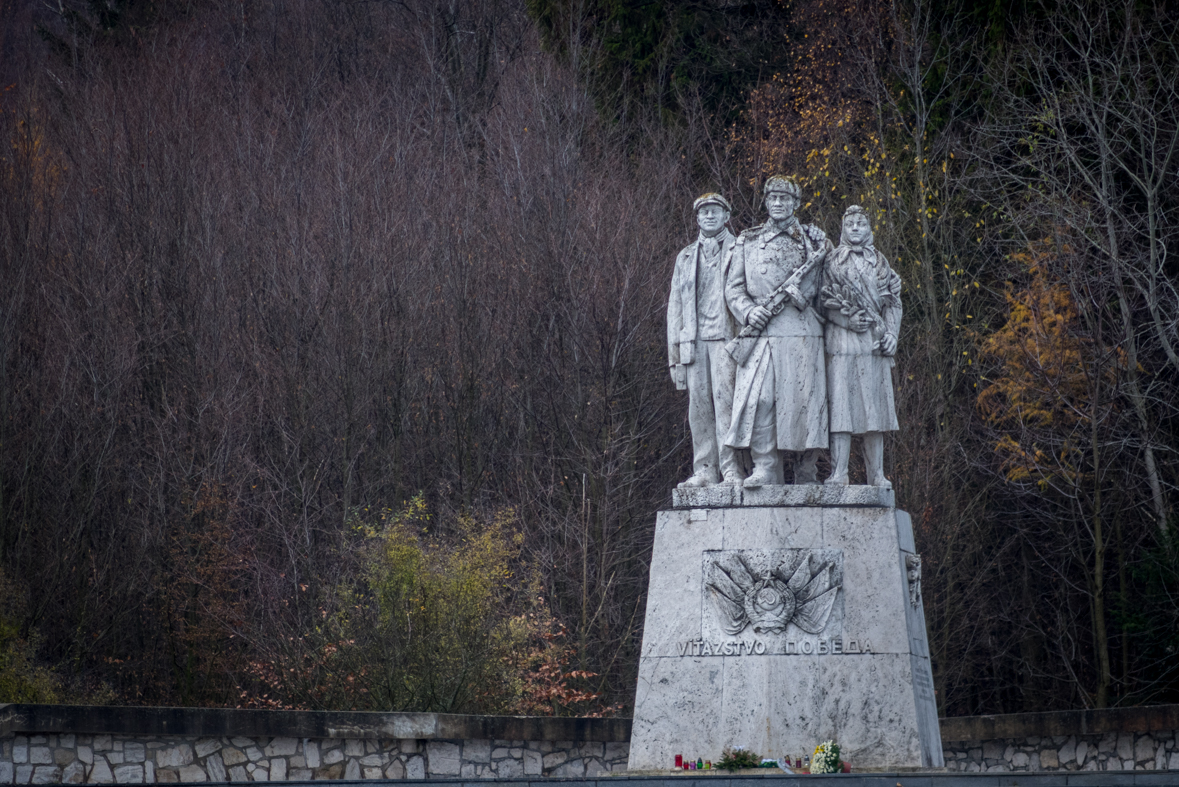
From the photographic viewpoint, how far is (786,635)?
11.6m

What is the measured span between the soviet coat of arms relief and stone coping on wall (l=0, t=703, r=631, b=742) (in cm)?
323

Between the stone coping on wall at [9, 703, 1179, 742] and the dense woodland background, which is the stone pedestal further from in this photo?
the dense woodland background

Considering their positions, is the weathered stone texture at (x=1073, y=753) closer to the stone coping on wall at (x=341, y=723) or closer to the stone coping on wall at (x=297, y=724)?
the stone coping on wall at (x=341, y=723)

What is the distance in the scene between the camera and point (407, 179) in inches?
1164

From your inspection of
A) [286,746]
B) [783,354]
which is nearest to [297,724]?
[286,746]

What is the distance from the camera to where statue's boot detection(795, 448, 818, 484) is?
12352 mm

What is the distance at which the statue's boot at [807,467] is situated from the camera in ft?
40.5

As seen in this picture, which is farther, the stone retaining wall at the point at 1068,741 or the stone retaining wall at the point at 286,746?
the stone retaining wall at the point at 1068,741

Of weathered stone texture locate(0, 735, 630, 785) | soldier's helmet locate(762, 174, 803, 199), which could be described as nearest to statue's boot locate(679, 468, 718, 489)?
soldier's helmet locate(762, 174, 803, 199)

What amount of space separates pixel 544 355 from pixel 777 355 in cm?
1424

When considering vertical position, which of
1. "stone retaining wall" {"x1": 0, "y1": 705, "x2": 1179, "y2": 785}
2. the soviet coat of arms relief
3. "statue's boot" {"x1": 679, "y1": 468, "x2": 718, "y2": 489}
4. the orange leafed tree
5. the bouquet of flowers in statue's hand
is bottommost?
the bouquet of flowers in statue's hand

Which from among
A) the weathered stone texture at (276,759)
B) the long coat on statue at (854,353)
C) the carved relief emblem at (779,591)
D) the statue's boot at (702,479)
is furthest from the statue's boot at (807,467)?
the weathered stone texture at (276,759)

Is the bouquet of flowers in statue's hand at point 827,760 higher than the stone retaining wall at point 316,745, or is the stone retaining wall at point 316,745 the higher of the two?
the stone retaining wall at point 316,745

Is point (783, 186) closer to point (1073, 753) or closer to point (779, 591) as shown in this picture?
point (779, 591)
